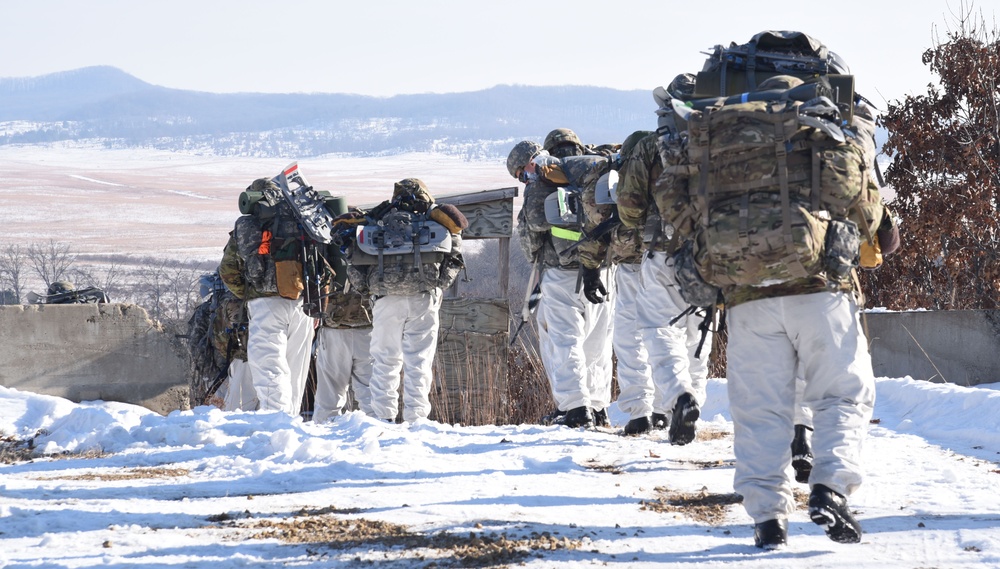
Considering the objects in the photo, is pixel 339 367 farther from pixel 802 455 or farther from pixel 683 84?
pixel 802 455

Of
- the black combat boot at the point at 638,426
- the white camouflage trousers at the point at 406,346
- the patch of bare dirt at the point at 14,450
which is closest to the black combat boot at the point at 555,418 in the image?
the black combat boot at the point at 638,426

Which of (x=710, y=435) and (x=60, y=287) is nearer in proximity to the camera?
(x=710, y=435)

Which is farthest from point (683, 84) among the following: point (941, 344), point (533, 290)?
point (941, 344)

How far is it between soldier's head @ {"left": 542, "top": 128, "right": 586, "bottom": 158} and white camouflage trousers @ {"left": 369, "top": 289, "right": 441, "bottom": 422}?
175cm

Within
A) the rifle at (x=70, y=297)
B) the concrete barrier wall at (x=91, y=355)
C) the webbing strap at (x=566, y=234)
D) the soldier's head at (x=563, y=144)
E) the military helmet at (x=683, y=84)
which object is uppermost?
the military helmet at (x=683, y=84)

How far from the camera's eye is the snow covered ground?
155 inches

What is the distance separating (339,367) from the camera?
9.97 m

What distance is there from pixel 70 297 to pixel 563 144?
8.52 meters

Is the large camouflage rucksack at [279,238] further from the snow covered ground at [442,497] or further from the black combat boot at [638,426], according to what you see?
the black combat boot at [638,426]

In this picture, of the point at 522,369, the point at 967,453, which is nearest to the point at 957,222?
the point at 522,369

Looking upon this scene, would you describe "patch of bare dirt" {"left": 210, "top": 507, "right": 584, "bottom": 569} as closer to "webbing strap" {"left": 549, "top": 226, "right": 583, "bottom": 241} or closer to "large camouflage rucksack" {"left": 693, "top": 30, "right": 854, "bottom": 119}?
"large camouflage rucksack" {"left": 693, "top": 30, "right": 854, "bottom": 119}

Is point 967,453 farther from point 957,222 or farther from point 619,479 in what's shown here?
point 957,222

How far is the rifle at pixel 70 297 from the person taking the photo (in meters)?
13.7

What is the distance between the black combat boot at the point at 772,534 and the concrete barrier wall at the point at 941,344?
24.8 feet
